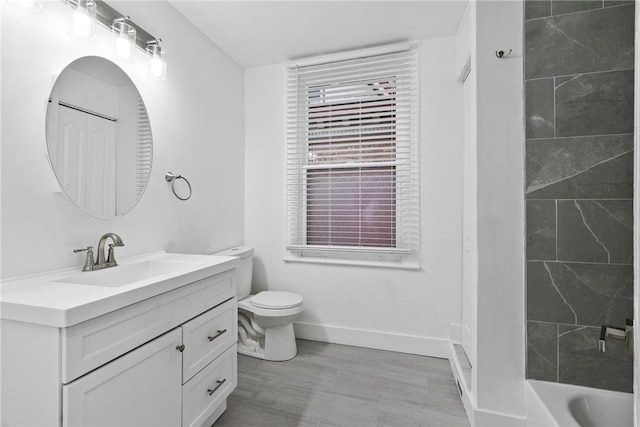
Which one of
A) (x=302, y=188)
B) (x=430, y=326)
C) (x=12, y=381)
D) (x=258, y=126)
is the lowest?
(x=430, y=326)

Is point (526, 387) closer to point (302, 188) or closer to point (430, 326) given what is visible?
point (430, 326)

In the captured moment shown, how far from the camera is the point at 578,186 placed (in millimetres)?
1495

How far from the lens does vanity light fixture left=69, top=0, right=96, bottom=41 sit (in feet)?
4.53

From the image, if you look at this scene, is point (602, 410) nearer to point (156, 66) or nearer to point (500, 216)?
point (500, 216)

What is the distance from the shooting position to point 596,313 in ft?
4.87

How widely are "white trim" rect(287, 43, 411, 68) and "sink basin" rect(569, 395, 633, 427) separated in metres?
2.42

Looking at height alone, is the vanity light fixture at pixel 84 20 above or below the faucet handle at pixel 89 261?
above

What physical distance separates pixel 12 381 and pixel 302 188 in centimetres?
212

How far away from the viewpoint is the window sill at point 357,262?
8.16 feet

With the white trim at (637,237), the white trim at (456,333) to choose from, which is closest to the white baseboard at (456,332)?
the white trim at (456,333)

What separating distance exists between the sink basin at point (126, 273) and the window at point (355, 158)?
1233 millimetres

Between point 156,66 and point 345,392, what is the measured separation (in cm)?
224

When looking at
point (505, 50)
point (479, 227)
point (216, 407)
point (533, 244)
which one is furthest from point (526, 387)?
point (505, 50)

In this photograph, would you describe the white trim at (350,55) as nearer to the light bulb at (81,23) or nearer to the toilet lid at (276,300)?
the light bulb at (81,23)
